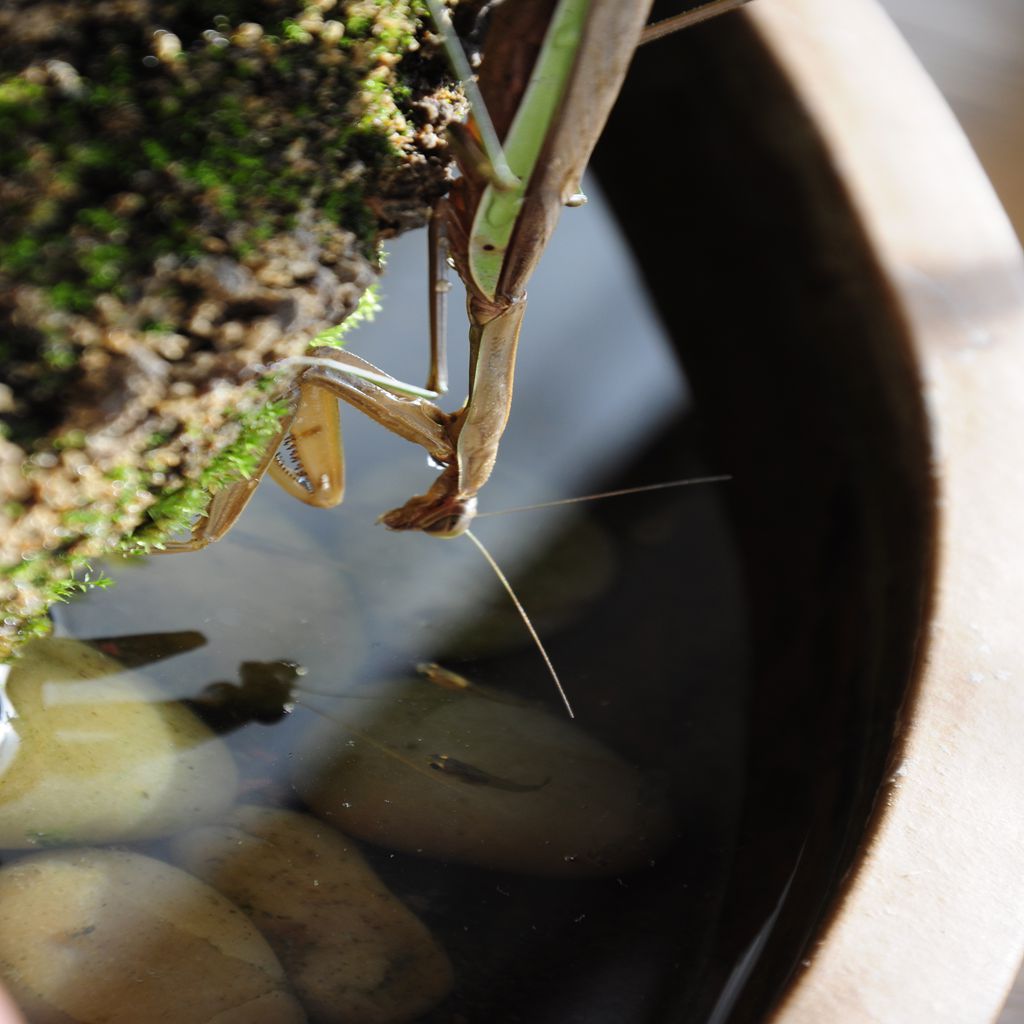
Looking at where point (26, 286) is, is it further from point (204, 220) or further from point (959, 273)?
point (959, 273)

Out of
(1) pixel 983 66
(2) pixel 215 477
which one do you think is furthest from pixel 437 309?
(1) pixel 983 66

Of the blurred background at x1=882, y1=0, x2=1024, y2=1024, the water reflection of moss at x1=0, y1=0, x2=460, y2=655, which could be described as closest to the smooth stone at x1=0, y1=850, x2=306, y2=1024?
the water reflection of moss at x1=0, y1=0, x2=460, y2=655

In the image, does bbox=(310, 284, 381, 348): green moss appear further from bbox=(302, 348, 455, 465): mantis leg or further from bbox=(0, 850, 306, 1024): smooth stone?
bbox=(0, 850, 306, 1024): smooth stone

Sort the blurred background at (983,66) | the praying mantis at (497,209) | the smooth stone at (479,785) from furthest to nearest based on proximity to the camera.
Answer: the blurred background at (983,66) → the smooth stone at (479,785) → the praying mantis at (497,209)

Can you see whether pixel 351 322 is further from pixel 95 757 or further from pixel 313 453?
pixel 95 757

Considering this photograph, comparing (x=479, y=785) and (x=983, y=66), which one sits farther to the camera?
(x=983, y=66)

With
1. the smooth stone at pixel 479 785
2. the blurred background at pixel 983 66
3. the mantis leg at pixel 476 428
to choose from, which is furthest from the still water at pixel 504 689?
the blurred background at pixel 983 66

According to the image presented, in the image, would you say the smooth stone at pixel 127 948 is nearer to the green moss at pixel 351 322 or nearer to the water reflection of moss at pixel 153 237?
the water reflection of moss at pixel 153 237
